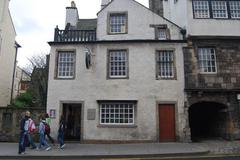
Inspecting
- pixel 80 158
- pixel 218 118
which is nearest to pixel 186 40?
pixel 218 118

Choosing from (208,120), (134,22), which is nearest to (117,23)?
(134,22)

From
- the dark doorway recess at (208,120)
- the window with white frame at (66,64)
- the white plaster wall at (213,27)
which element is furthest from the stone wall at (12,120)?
the white plaster wall at (213,27)

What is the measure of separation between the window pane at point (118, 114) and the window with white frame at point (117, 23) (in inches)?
217

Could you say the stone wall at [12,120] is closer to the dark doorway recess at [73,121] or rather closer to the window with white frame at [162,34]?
the dark doorway recess at [73,121]

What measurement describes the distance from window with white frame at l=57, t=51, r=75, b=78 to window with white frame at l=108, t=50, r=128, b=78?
2.68m

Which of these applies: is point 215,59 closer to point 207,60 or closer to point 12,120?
point 207,60

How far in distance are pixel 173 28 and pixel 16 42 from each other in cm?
1794

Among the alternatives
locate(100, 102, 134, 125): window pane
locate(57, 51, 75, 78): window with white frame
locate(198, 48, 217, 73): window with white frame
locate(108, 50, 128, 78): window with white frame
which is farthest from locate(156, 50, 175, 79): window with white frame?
locate(57, 51, 75, 78): window with white frame

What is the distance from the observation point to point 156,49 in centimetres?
1831

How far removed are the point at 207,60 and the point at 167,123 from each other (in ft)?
17.4

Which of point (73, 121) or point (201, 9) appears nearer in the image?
point (73, 121)

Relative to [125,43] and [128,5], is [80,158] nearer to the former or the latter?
[125,43]

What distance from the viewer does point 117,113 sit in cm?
1775

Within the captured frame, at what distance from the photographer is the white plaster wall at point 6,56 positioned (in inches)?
958
